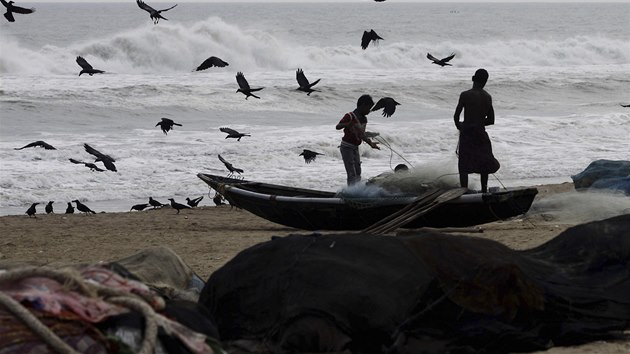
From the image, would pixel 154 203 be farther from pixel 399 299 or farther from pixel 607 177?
pixel 399 299

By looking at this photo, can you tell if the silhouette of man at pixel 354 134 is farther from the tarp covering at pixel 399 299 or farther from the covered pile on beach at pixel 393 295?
the tarp covering at pixel 399 299

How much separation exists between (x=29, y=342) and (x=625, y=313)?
9.89ft

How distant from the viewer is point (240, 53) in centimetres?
4712

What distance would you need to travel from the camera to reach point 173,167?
1914 cm

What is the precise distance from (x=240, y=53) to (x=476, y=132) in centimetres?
3674

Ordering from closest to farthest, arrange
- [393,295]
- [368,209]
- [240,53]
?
[393,295], [368,209], [240,53]

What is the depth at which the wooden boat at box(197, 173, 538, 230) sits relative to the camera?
9906 millimetres

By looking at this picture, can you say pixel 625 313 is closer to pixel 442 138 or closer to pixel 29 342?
pixel 29 342

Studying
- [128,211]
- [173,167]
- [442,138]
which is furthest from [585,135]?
[128,211]

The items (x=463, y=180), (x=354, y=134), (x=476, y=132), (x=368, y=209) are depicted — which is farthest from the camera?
(x=354, y=134)

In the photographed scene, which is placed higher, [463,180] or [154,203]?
[463,180]

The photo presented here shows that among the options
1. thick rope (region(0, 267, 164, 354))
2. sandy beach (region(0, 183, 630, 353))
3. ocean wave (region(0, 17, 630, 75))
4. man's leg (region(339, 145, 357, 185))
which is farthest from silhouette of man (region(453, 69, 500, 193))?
ocean wave (region(0, 17, 630, 75))

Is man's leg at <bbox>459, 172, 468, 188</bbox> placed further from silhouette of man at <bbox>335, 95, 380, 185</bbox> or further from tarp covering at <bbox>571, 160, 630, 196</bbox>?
tarp covering at <bbox>571, 160, 630, 196</bbox>

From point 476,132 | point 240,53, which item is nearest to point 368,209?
point 476,132
